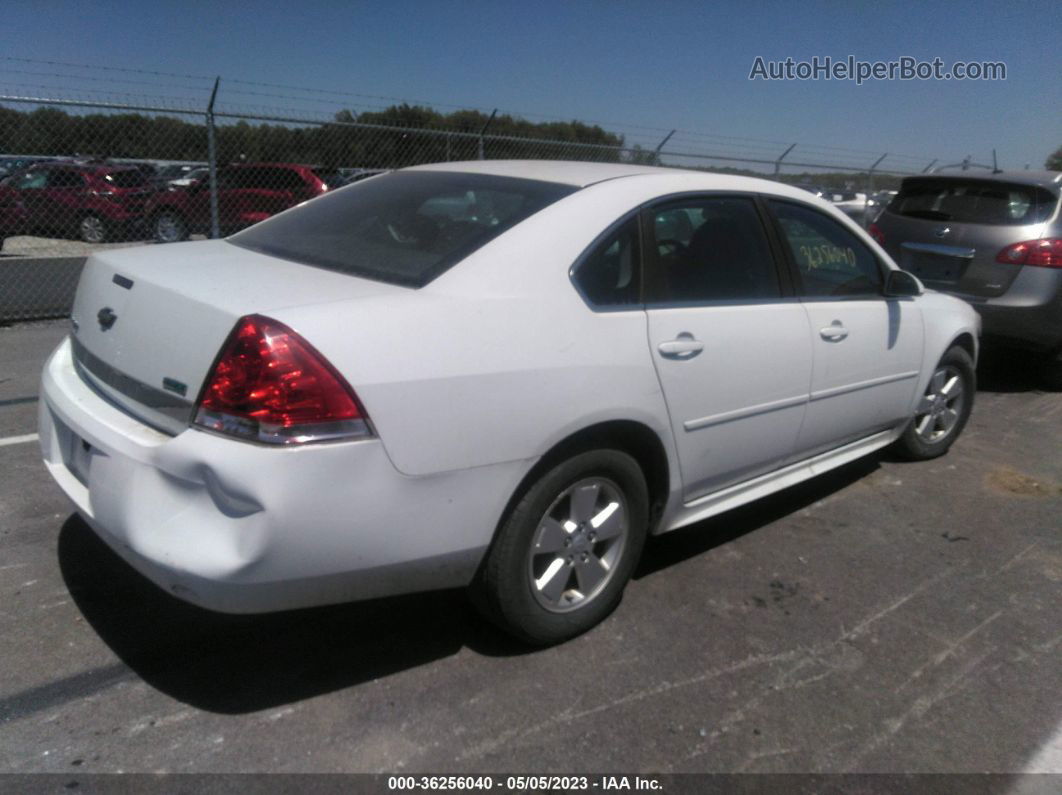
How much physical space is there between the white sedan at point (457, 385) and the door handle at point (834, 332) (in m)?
0.02

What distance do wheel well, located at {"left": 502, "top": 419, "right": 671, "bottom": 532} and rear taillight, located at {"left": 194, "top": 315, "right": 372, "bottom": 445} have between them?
0.62m

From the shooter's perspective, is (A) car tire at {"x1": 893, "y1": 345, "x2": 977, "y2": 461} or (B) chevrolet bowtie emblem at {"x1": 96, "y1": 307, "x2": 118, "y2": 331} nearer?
(B) chevrolet bowtie emblem at {"x1": 96, "y1": 307, "x2": 118, "y2": 331}

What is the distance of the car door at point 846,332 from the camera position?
12.6 ft

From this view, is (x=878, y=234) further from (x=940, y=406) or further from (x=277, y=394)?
(x=277, y=394)

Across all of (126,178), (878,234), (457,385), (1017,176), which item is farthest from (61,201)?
(457,385)

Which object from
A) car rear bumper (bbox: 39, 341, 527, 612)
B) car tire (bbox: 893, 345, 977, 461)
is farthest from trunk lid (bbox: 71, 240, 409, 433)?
car tire (bbox: 893, 345, 977, 461)

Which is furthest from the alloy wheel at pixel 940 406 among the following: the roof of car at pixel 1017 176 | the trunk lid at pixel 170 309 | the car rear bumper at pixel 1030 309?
the trunk lid at pixel 170 309

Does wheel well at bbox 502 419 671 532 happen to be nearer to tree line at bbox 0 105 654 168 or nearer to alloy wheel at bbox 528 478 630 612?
alloy wheel at bbox 528 478 630 612

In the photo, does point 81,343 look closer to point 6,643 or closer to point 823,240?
point 6,643

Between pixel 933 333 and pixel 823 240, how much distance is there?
990 millimetres

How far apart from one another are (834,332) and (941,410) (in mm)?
1599

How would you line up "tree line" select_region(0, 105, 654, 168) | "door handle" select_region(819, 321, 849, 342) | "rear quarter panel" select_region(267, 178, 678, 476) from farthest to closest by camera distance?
"tree line" select_region(0, 105, 654, 168), "door handle" select_region(819, 321, 849, 342), "rear quarter panel" select_region(267, 178, 678, 476)

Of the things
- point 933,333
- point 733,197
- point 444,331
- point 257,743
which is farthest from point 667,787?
point 933,333

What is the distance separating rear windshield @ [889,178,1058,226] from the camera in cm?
670
